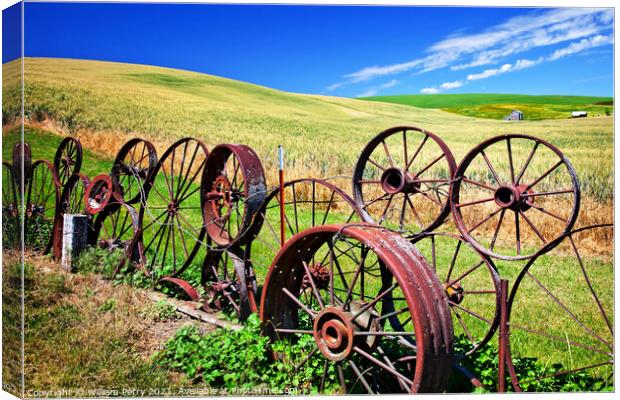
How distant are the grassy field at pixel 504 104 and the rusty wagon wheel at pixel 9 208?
12.7 feet

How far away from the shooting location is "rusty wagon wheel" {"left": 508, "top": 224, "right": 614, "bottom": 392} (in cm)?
479

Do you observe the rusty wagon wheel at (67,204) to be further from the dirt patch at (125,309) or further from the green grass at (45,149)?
the dirt patch at (125,309)

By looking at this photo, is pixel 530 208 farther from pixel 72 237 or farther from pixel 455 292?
pixel 72 237

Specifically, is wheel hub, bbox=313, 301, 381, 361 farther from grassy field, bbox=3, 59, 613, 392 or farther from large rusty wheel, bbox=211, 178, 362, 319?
grassy field, bbox=3, 59, 613, 392

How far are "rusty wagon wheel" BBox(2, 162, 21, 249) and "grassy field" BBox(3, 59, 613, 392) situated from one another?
27cm

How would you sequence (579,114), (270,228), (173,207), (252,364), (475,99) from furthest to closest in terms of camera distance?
(475,99)
(173,207)
(579,114)
(270,228)
(252,364)

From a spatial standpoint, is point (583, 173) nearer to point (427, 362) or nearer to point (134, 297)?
point (427, 362)

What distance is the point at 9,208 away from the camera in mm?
5184

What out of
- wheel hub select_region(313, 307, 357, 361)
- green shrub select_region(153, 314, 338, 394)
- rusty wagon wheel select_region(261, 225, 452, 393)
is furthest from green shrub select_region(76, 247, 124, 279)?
wheel hub select_region(313, 307, 357, 361)

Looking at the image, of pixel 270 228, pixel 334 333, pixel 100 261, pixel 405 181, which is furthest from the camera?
pixel 100 261

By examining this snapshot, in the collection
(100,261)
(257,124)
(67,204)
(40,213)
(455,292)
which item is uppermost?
(257,124)

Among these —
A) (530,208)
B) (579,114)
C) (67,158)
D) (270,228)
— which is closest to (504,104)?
(579,114)

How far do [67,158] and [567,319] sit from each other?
5.73 metres

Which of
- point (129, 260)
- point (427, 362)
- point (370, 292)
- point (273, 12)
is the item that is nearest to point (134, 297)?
point (129, 260)
